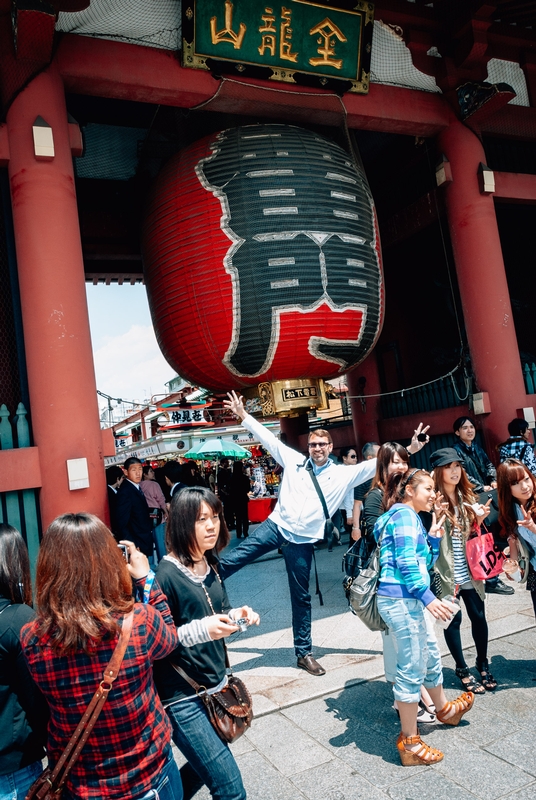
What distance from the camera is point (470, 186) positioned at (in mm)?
7344

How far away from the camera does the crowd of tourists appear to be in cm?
167

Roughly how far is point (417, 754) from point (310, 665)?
139 cm

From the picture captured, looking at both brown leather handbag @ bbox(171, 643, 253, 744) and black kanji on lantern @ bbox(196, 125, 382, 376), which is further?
black kanji on lantern @ bbox(196, 125, 382, 376)

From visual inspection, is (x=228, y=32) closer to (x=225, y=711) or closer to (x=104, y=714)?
(x=225, y=711)

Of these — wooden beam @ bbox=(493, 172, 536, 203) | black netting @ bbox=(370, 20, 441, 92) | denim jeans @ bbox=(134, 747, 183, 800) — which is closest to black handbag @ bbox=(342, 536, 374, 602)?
denim jeans @ bbox=(134, 747, 183, 800)

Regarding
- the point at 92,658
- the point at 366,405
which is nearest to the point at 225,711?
the point at 92,658

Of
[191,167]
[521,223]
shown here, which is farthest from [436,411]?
[191,167]

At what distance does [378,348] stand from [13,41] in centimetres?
725

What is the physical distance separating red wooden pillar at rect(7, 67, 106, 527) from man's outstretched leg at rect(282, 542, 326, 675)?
171 cm

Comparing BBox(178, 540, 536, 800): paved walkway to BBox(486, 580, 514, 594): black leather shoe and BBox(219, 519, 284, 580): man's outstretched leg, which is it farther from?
BBox(219, 519, 284, 580): man's outstretched leg

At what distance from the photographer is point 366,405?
9.60 m

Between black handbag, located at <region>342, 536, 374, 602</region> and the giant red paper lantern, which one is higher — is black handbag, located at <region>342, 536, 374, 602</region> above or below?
below

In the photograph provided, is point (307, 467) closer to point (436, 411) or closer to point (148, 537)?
point (148, 537)

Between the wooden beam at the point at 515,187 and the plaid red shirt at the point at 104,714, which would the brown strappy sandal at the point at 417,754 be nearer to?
the plaid red shirt at the point at 104,714
